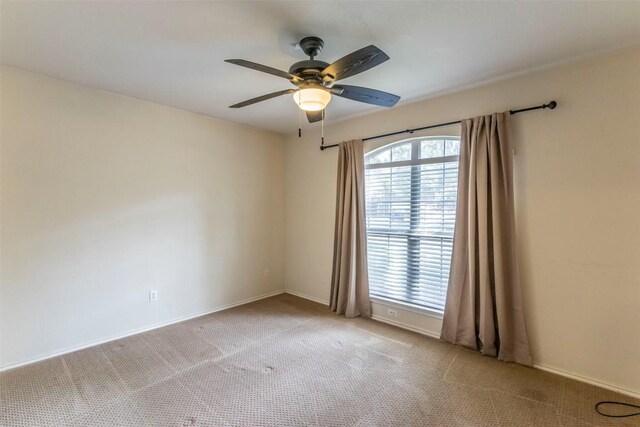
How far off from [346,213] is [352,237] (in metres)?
0.31

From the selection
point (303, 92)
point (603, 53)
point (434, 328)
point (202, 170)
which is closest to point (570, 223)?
point (603, 53)

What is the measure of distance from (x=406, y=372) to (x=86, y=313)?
307cm

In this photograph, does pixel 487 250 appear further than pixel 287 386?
Yes

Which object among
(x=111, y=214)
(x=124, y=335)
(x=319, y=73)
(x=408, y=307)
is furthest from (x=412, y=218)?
(x=124, y=335)

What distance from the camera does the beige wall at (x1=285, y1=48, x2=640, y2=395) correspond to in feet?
7.04

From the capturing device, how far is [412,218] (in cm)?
335

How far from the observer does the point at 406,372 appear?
246 centimetres

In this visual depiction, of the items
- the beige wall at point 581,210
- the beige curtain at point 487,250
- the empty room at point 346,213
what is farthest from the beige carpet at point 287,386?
the beige wall at point 581,210

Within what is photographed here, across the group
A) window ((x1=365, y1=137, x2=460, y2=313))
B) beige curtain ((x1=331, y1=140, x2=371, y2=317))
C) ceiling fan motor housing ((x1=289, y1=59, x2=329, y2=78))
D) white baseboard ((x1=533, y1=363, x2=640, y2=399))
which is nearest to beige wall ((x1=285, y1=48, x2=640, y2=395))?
white baseboard ((x1=533, y1=363, x2=640, y2=399))

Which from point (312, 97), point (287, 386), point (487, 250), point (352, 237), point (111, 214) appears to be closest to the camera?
point (312, 97)

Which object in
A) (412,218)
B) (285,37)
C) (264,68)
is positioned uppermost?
(285,37)

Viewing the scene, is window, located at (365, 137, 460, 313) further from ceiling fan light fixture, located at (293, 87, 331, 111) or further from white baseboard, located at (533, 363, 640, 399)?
ceiling fan light fixture, located at (293, 87, 331, 111)

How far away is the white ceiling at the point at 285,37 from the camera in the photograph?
1710 millimetres

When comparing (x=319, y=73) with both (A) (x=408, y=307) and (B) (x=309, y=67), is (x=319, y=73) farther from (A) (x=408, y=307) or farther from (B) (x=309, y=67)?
(A) (x=408, y=307)
